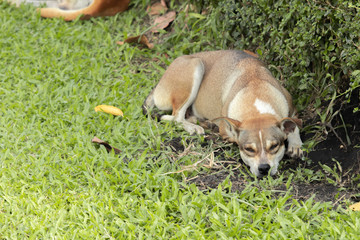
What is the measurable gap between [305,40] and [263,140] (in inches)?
47.0

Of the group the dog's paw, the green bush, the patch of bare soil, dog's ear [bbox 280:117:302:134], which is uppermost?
the green bush

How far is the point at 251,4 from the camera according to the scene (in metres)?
6.88

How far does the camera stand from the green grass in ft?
15.3

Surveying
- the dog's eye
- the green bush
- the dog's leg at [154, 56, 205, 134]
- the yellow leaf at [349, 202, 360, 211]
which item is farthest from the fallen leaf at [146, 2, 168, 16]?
the yellow leaf at [349, 202, 360, 211]

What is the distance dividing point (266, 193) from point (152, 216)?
1.08m

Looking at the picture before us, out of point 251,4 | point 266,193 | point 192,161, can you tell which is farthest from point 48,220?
point 251,4

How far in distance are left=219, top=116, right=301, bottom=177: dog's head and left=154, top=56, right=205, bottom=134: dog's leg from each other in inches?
50.6

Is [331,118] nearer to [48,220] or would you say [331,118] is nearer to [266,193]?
[266,193]

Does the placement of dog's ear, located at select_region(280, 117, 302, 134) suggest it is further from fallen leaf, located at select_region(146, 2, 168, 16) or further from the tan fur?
the tan fur

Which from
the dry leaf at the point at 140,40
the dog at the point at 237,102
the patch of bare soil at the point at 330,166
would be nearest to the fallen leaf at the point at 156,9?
the dry leaf at the point at 140,40

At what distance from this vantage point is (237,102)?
609 cm

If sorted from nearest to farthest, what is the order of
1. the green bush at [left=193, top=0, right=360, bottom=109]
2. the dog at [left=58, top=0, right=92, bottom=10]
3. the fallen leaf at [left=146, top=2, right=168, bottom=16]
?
the green bush at [left=193, top=0, right=360, bottom=109] < the fallen leaf at [left=146, top=2, right=168, bottom=16] < the dog at [left=58, top=0, right=92, bottom=10]

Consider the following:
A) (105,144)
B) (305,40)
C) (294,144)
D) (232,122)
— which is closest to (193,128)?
(232,122)

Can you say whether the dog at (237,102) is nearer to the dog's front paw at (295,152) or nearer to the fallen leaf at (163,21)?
the dog's front paw at (295,152)
